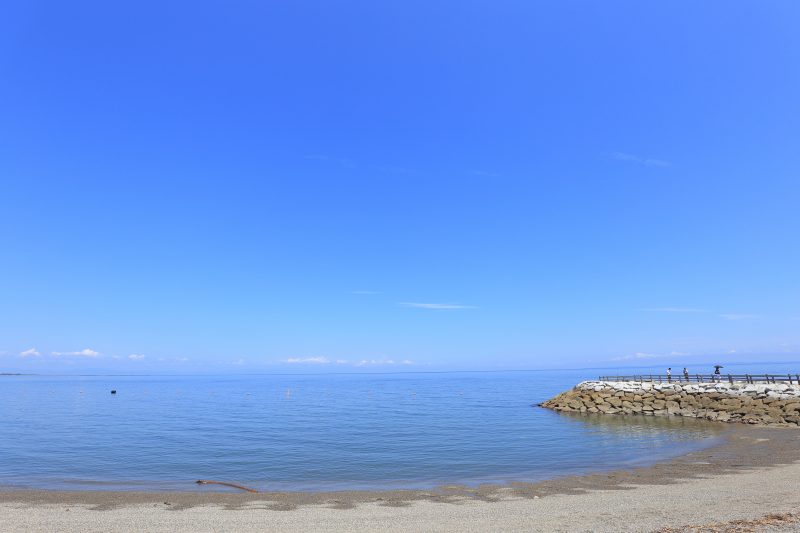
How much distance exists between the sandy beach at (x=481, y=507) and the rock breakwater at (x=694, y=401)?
22.6 meters

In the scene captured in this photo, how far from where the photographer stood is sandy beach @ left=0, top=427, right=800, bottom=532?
1545cm

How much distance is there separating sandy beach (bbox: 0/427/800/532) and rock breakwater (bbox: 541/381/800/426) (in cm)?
2256

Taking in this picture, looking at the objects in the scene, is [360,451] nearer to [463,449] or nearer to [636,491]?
[463,449]

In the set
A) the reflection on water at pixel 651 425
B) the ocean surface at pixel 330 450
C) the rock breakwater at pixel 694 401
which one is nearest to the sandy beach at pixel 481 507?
the ocean surface at pixel 330 450

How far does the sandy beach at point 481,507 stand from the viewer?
15.4 meters

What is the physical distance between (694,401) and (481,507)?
44.8 metres

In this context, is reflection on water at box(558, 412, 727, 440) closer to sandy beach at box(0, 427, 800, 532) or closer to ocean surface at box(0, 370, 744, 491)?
ocean surface at box(0, 370, 744, 491)

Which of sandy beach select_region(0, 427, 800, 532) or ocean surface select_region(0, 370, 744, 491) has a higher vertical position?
sandy beach select_region(0, 427, 800, 532)

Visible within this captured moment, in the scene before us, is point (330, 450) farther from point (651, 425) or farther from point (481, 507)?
point (651, 425)

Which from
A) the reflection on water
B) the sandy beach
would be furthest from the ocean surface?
the sandy beach

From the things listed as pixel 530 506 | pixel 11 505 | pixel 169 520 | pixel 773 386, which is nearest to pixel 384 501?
pixel 530 506

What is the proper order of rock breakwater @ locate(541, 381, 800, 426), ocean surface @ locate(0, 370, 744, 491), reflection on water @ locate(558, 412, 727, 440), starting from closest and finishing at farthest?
ocean surface @ locate(0, 370, 744, 491), reflection on water @ locate(558, 412, 727, 440), rock breakwater @ locate(541, 381, 800, 426)

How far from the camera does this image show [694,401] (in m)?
52.8

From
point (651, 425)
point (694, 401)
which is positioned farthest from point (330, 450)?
point (694, 401)
